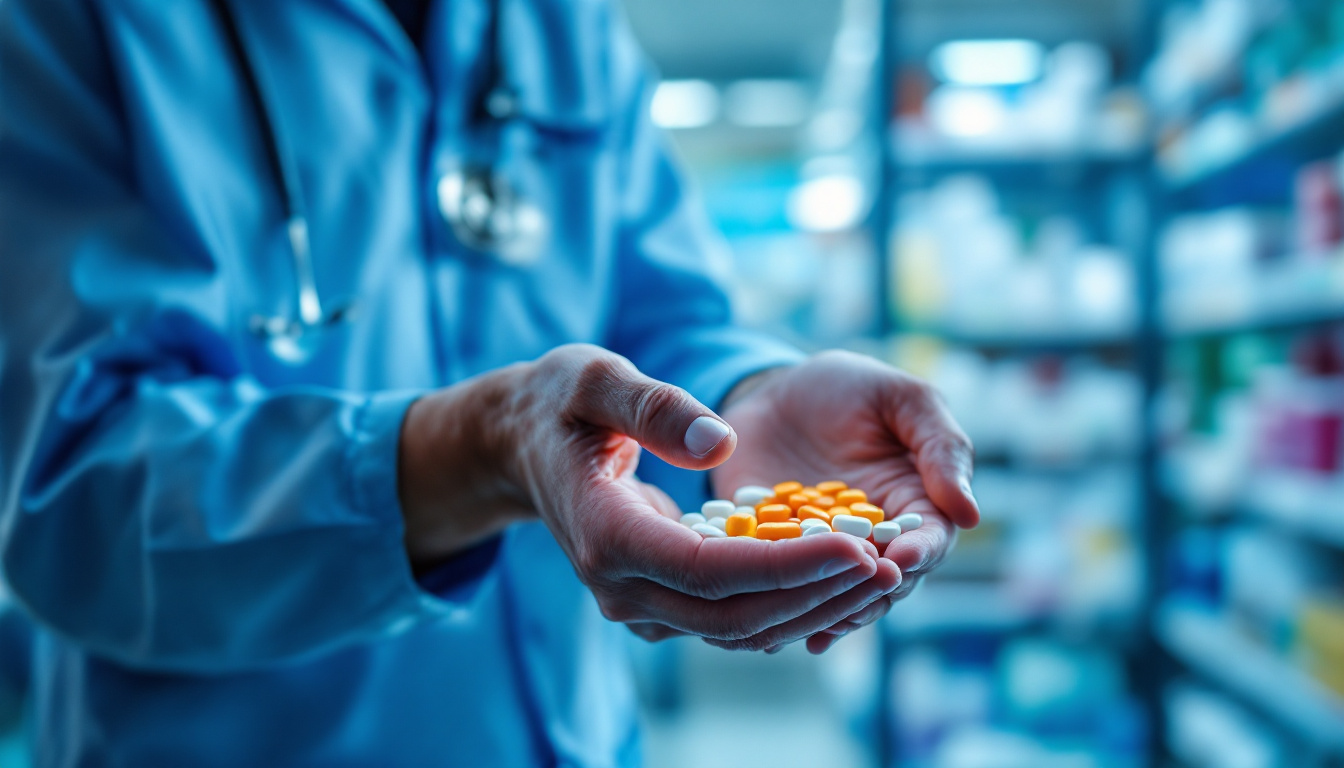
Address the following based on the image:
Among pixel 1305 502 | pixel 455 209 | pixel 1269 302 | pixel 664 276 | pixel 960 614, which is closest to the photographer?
pixel 455 209

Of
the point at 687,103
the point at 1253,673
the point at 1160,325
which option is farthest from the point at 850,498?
the point at 687,103

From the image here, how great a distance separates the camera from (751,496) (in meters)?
0.66

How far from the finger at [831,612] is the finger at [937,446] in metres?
0.13

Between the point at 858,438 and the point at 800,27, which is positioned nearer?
the point at 858,438

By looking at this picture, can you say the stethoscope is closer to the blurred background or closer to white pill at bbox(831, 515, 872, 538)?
white pill at bbox(831, 515, 872, 538)

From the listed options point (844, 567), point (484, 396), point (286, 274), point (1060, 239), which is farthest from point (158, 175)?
point (1060, 239)

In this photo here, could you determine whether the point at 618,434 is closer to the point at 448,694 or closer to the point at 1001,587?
the point at 448,694

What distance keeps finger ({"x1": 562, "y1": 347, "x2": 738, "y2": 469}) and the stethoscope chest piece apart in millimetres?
331

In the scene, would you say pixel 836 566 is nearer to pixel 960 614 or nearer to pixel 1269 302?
pixel 1269 302

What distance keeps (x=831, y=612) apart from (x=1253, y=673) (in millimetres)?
1886

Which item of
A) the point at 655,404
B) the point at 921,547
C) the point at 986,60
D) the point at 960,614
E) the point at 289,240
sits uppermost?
the point at 986,60

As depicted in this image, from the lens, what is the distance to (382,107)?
2.56 ft

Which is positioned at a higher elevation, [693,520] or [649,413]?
[649,413]

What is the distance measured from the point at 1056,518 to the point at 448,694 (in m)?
2.15
